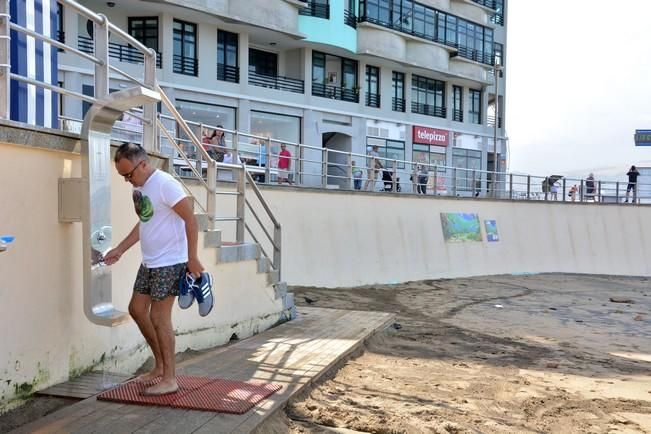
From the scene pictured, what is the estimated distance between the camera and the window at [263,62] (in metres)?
28.5

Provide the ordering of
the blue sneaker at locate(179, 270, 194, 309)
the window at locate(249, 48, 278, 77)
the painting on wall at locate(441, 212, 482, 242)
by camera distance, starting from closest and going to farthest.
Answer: the blue sneaker at locate(179, 270, 194, 309)
the painting on wall at locate(441, 212, 482, 242)
the window at locate(249, 48, 278, 77)

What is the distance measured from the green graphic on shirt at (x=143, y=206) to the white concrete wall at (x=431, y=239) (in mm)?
8873

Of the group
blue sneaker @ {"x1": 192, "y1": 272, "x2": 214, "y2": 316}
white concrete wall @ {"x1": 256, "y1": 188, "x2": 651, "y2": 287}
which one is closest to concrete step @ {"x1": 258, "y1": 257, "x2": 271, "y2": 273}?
blue sneaker @ {"x1": 192, "y1": 272, "x2": 214, "y2": 316}

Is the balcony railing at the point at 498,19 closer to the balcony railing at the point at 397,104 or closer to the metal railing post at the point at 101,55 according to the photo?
the balcony railing at the point at 397,104

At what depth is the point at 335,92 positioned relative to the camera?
31.1m

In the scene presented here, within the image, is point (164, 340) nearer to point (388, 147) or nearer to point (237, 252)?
point (237, 252)

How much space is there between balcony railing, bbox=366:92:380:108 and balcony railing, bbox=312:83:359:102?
0.95 m

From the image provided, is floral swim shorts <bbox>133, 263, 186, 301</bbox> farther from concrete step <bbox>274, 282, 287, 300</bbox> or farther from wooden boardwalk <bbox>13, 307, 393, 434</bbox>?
concrete step <bbox>274, 282, 287, 300</bbox>

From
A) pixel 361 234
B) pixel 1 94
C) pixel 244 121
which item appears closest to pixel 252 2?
pixel 244 121

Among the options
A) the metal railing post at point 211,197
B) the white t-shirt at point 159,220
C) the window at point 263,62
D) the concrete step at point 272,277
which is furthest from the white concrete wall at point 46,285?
the window at point 263,62

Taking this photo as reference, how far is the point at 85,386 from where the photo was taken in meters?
4.66

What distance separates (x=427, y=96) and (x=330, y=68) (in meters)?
7.86

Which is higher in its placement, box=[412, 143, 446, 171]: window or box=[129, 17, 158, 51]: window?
box=[129, 17, 158, 51]: window

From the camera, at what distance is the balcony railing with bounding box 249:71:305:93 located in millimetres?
27844
